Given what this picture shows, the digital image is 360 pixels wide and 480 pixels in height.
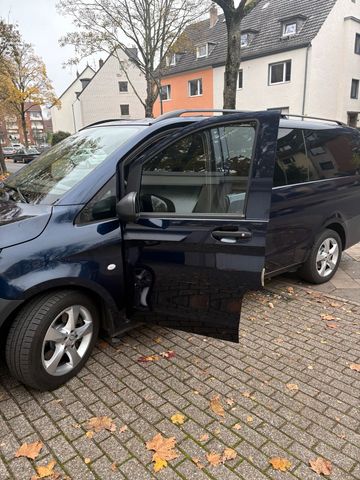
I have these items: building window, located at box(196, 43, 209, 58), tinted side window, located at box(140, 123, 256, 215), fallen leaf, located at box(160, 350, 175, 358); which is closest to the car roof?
tinted side window, located at box(140, 123, 256, 215)

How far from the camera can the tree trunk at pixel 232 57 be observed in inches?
395

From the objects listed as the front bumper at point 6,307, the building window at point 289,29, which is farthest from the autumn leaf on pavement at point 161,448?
the building window at point 289,29

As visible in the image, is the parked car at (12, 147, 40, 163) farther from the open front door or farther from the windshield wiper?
the open front door

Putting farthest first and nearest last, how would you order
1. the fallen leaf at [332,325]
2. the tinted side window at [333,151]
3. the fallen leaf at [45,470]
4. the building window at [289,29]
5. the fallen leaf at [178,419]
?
the building window at [289,29]
the tinted side window at [333,151]
the fallen leaf at [332,325]
the fallen leaf at [178,419]
the fallen leaf at [45,470]

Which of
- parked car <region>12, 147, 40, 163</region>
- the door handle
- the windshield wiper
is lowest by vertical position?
parked car <region>12, 147, 40, 163</region>

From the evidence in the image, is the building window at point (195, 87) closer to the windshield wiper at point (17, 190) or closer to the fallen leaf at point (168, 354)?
the windshield wiper at point (17, 190)

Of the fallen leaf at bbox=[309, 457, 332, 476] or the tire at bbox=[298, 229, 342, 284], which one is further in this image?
the tire at bbox=[298, 229, 342, 284]

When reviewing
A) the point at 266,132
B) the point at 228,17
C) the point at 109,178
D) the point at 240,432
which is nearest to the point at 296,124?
the point at 266,132

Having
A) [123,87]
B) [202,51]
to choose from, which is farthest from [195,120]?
[123,87]

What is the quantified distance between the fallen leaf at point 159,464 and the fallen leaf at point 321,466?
2.72 feet

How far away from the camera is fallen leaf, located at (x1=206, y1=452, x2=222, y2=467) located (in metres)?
2.20

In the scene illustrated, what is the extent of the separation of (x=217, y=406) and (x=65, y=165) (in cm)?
223

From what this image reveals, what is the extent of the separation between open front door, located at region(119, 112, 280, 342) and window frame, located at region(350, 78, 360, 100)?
28.5 metres

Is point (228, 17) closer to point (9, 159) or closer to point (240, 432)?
point (240, 432)
